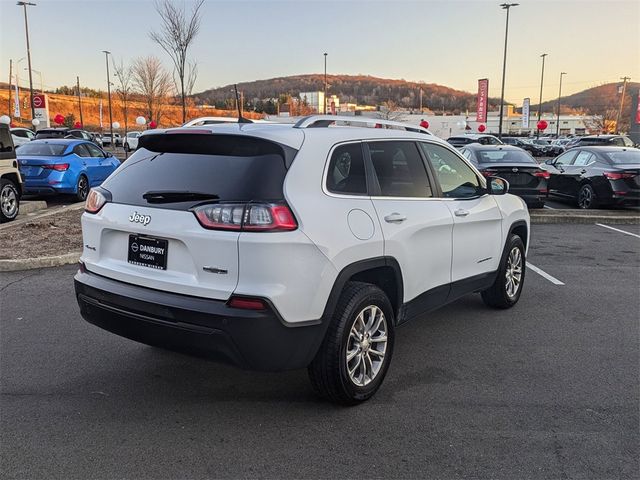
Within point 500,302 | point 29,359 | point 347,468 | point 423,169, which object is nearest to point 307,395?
point 347,468

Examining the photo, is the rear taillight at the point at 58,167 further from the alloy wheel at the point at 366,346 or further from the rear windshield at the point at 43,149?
the alloy wheel at the point at 366,346

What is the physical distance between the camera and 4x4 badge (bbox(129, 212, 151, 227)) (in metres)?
3.29

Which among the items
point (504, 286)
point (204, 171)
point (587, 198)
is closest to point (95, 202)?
point (204, 171)

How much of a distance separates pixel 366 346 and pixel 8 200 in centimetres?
893

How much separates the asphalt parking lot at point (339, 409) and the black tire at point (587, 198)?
7993 mm

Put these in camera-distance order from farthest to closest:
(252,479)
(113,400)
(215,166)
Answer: (113,400)
(215,166)
(252,479)

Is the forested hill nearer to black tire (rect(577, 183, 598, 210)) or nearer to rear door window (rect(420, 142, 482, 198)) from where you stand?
black tire (rect(577, 183, 598, 210))

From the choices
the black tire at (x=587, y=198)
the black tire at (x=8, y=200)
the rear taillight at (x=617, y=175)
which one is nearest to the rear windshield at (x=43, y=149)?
the black tire at (x=8, y=200)

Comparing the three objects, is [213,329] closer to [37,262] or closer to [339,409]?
[339,409]

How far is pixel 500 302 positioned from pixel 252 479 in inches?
145

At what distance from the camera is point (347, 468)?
9.62 feet

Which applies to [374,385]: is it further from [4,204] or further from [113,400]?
[4,204]

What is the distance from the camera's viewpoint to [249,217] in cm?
303

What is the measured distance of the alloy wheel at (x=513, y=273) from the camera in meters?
5.71
